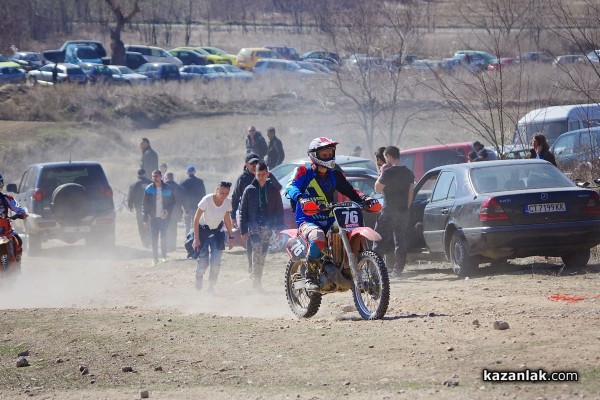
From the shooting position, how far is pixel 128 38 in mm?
74812

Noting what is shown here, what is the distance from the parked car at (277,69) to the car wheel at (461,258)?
38871 mm

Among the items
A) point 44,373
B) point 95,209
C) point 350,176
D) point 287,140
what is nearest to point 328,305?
point 44,373

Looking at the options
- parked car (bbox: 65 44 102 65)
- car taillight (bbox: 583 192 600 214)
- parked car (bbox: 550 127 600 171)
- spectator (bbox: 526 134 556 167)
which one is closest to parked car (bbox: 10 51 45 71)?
parked car (bbox: 65 44 102 65)

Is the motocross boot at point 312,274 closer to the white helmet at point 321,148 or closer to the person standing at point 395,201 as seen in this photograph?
the white helmet at point 321,148

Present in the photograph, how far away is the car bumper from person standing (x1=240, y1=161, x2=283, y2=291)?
327 cm

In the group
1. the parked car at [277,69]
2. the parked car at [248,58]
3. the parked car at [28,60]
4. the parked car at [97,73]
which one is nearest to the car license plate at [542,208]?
the parked car at [97,73]

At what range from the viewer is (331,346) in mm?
8367

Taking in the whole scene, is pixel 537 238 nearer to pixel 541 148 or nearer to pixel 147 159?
pixel 541 148

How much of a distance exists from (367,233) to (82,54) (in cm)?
5062

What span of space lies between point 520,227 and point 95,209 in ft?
39.6

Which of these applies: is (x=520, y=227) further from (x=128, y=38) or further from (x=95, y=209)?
(x=128, y=38)

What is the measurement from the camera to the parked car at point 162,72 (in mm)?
52344

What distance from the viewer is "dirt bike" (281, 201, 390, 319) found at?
957 centimetres

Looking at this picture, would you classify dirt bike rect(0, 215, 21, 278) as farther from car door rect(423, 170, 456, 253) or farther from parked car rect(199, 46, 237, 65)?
parked car rect(199, 46, 237, 65)
